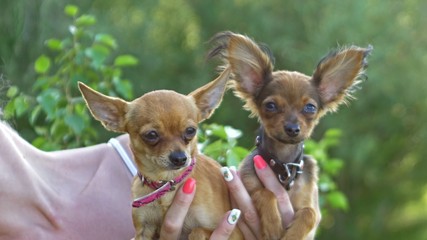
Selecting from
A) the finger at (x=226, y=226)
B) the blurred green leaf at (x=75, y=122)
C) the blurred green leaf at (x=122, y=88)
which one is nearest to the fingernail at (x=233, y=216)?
the finger at (x=226, y=226)

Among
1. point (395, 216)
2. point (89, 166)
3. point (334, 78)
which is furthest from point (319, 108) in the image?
point (395, 216)

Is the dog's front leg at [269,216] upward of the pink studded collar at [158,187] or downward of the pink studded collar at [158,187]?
downward

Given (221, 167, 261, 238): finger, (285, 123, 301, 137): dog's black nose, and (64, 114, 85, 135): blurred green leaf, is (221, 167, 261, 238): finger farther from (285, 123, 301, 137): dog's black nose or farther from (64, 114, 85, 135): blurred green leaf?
(64, 114, 85, 135): blurred green leaf

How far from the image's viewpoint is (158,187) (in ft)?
10.3

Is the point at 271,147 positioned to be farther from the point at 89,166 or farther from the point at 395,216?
the point at 395,216

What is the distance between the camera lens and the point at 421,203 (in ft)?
34.5

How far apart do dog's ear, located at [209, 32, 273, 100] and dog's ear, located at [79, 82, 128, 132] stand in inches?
19.1

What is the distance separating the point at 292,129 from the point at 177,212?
1.79ft

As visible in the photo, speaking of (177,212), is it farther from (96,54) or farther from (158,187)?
(96,54)

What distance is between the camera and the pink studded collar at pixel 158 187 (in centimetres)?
309

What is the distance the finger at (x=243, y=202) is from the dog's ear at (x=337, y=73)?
50cm

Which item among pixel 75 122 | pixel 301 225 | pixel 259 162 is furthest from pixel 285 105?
pixel 75 122

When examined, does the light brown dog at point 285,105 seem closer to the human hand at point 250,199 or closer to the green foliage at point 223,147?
the human hand at point 250,199

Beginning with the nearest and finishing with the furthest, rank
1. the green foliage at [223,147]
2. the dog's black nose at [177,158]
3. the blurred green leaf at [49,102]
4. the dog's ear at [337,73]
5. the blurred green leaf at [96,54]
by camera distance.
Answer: the dog's black nose at [177,158]
the dog's ear at [337,73]
the green foliage at [223,147]
the blurred green leaf at [49,102]
the blurred green leaf at [96,54]
